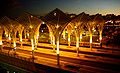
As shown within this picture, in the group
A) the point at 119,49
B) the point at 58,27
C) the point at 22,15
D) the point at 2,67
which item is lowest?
the point at 2,67

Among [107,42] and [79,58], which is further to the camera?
[107,42]

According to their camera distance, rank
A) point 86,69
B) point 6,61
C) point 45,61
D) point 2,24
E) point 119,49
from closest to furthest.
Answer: point 86,69
point 45,61
point 6,61
point 119,49
point 2,24

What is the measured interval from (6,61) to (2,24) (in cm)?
667

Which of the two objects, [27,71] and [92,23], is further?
[92,23]

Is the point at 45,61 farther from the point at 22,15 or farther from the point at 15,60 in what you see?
the point at 22,15

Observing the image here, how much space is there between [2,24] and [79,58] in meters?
12.1

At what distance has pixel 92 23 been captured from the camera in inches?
864

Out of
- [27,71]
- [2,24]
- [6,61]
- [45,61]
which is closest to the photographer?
[27,71]

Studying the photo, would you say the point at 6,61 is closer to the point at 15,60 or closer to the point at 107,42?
the point at 15,60

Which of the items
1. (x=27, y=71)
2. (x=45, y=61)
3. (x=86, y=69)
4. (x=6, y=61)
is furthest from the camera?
(x=6, y=61)

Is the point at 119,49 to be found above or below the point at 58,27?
below

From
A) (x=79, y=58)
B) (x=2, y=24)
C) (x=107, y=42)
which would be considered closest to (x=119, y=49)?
(x=107, y=42)

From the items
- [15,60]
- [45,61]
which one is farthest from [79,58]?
[15,60]

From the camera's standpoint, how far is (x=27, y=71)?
15.6 meters
